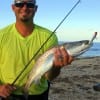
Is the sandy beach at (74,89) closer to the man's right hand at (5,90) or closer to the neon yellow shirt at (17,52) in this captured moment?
the neon yellow shirt at (17,52)

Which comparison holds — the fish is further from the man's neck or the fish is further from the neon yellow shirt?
the man's neck

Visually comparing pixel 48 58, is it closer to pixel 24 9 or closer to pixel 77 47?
pixel 77 47

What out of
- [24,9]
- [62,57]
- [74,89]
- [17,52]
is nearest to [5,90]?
[17,52]

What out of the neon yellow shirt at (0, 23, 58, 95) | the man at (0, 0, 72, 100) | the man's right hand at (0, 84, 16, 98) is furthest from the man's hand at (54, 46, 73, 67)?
the man's right hand at (0, 84, 16, 98)

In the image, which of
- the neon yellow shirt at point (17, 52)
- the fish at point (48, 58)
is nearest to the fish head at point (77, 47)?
the fish at point (48, 58)

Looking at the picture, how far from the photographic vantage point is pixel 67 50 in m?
6.68

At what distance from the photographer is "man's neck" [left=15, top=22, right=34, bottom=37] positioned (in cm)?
751

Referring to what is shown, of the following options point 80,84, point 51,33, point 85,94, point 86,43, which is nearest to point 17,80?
point 51,33

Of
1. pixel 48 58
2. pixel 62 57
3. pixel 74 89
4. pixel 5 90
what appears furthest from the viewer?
pixel 74 89

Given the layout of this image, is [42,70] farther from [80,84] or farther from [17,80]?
[80,84]

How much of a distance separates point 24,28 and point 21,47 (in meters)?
0.37

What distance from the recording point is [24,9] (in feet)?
24.2

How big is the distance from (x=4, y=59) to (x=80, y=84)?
44.4ft

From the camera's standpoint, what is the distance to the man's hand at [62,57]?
6663 mm
